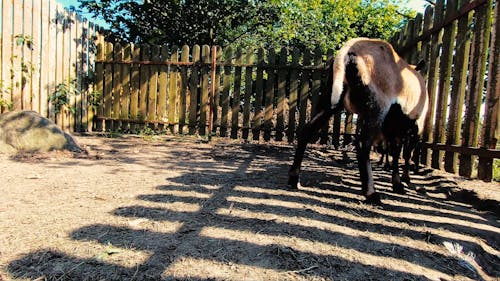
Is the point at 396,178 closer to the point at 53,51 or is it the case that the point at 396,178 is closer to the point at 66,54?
the point at 53,51

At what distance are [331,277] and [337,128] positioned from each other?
4727 mm

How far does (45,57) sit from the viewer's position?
570 centimetres

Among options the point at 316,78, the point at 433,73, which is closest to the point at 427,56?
the point at 433,73

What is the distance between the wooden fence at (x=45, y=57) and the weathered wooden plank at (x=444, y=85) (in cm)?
595

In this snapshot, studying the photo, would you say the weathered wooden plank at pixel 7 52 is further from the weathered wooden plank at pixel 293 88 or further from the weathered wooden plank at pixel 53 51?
the weathered wooden plank at pixel 293 88

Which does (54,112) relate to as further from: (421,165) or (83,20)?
(421,165)

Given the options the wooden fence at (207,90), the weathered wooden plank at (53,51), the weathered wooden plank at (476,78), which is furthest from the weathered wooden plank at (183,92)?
the weathered wooden plank at (476,78)

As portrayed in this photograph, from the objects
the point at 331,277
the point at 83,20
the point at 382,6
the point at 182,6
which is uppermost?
the point at 382,6

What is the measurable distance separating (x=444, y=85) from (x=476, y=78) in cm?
82

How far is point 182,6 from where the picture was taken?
7.48 meters

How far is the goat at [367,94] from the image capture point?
9.36 feet

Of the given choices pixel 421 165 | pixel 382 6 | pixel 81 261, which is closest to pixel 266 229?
pixel 81 261

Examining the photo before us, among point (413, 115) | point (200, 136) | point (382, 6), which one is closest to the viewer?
point (413, 115)

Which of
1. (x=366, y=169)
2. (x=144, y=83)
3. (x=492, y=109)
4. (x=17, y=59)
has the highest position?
(x=17, y=59)
